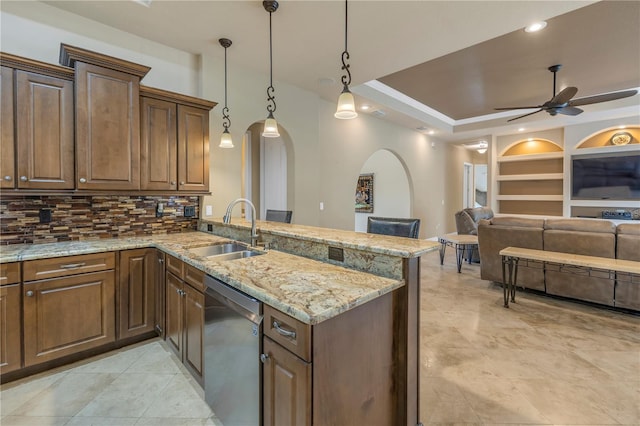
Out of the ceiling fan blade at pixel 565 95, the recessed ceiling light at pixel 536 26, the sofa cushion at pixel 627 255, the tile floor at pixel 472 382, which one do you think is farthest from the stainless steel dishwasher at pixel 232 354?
the ceiling fan blade at pixel 565 95

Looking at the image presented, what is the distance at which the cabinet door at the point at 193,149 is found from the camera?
292 centimetres

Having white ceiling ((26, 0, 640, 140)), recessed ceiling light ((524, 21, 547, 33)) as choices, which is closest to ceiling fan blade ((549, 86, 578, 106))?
white ceiling ((26, 0, 640, 140))

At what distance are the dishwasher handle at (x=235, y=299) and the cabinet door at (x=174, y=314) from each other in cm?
56

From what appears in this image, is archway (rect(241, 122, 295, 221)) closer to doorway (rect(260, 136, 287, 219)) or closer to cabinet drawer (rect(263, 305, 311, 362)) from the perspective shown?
doorway (rect(260, 136, 287, 219))

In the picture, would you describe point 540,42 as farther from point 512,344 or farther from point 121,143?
point 121,143

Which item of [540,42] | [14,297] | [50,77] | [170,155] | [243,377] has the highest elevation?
[540,42]

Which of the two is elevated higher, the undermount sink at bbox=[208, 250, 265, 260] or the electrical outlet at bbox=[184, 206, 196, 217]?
the electrical outlet at bbox=[184, 206, 196, 217]

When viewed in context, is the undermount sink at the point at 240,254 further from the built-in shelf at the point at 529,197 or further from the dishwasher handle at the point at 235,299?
the built-in shelf at the point at 529,197

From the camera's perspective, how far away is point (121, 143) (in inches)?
98.8

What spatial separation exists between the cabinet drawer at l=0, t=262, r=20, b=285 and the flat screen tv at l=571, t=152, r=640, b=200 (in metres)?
8.53

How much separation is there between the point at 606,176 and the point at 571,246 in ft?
12.4

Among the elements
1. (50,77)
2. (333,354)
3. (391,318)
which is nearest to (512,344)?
(391,318)

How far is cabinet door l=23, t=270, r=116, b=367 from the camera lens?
205cm

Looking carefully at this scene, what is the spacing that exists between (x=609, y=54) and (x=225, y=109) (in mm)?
4751
